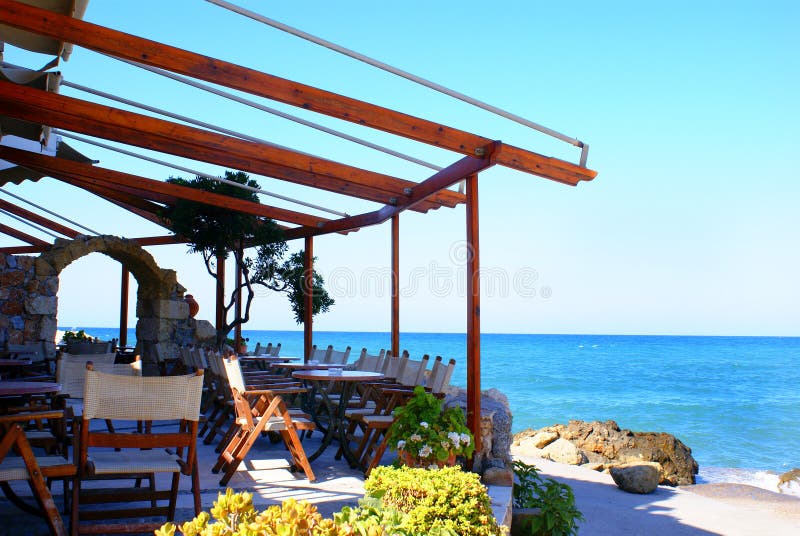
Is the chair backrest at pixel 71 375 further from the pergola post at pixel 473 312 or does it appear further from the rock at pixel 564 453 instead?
the rock at pixel 564 453

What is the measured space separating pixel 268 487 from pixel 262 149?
287 centimetres

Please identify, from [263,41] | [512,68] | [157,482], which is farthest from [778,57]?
[157,482]

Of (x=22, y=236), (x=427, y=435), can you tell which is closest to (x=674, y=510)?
(x=427, y=435)

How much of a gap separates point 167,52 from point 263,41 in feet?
15.1

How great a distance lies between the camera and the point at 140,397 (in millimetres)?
3307

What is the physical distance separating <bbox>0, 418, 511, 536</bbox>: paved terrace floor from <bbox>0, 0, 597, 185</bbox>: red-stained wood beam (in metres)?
2.41

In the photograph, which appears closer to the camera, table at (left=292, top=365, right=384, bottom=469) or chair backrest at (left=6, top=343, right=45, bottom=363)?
table at (left=292, top=365, right=384, bottom=469)

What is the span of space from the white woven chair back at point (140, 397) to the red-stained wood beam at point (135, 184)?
474cm

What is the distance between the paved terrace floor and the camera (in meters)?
3.68

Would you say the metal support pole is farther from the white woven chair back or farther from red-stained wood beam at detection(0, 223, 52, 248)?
the white woven chair back

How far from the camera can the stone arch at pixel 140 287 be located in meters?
9.20

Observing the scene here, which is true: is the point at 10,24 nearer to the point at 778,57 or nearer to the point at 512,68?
the point at 512,68

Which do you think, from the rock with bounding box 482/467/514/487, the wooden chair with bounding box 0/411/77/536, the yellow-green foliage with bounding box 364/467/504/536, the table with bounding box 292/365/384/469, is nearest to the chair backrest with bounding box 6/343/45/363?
the table with bounding box 292/365/384/469

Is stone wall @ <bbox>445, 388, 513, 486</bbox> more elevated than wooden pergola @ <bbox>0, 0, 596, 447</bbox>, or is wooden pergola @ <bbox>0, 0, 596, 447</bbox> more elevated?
wooden pergola @ <bbox>0, 0, 596, 447</bbox>
